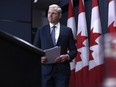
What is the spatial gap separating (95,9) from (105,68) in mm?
2933

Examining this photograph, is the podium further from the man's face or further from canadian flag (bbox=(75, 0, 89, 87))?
canadian flag (bbox=(75, 0, 89, 87))

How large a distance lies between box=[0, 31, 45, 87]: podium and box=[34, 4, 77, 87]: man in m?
1.01

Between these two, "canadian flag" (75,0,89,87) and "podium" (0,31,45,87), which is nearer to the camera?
"podium" (0,31,45,87)

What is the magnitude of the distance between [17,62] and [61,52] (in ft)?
4.08

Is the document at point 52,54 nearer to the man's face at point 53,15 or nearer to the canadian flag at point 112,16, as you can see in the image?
the man's face at point 53,15

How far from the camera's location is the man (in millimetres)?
2068

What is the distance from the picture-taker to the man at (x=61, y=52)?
2068 millimetres

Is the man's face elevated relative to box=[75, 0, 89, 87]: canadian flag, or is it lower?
elevated

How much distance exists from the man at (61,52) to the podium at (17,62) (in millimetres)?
1012

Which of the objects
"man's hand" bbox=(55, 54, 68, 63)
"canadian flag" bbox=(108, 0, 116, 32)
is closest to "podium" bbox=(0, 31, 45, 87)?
"man's hand" bbox=(55, 54, 68, 63)

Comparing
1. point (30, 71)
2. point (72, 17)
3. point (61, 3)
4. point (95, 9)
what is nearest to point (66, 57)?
point (30, 71)

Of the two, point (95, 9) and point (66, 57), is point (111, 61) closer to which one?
point (66, 57)

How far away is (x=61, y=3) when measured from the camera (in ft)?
16.1

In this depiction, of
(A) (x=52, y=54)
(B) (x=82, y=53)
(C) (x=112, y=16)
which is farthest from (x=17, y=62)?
(B) (x=82, y=53)
